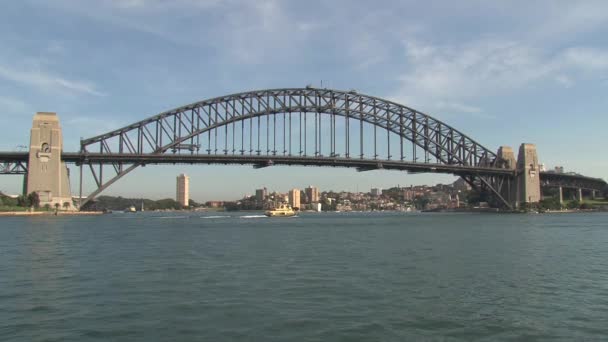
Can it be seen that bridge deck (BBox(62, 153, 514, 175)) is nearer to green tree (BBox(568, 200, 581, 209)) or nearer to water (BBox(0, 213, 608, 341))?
water (BBox(0, 213, 608, 341))

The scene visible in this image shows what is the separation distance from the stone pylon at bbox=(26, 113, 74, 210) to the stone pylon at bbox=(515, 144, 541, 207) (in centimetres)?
8609

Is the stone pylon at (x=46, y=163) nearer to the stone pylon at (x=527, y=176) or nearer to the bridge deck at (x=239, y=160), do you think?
the bridge deck at (x=239, y=160)

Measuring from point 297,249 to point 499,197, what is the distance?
9020 centimetres

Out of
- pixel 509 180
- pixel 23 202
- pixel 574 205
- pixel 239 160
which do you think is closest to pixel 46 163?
pixel 23 202

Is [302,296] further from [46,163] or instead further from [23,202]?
[23,202]

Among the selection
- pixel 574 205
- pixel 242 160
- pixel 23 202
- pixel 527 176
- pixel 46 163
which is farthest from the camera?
pixel 574 205

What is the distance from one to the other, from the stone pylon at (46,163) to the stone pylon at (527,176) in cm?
8609

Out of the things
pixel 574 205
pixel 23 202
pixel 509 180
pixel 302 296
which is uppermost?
pixel 509 180

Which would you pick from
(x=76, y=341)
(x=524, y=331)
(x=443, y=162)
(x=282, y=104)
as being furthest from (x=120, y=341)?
(x=443, y=162)

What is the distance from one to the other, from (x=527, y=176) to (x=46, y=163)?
9081 cm

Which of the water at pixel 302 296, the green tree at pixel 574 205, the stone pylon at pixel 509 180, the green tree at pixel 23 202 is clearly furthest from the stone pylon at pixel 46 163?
the green tree at pixel 574 205

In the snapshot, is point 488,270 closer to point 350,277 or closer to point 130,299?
point 350,277

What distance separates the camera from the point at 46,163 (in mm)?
77625

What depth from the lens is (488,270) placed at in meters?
20.3
